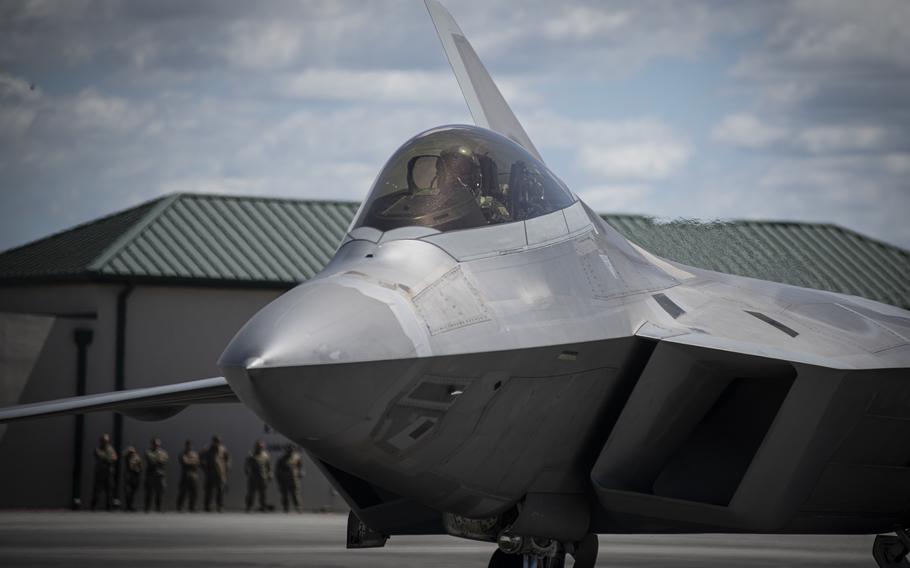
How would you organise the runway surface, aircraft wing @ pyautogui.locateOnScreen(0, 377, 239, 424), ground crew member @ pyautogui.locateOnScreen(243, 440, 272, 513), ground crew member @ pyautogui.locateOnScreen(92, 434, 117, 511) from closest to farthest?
1. aircraft wing @ pyautogui.locateOnScreen(0, 377, 239, 424)
2. the runway surface
3. ground crew member @ pyautogui.locateOnScreen(92, 434, 117, 511)
4. ground crew member @ pyautogui.locateOnScreen(243, 440, 272, 513)

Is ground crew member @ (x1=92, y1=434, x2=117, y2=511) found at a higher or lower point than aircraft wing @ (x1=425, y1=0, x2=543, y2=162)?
lower

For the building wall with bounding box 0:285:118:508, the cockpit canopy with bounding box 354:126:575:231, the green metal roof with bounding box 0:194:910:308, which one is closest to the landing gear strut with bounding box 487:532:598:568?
the cockpit canopy with bounding box 354:126:575:231

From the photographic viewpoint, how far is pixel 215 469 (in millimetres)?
25359

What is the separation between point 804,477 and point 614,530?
121 cm

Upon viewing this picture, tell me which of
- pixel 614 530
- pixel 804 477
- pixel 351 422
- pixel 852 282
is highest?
pixel 351 422

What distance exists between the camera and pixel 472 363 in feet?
19.7

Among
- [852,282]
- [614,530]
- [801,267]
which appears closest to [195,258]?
[852,282]

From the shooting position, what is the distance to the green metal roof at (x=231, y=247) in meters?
26.8

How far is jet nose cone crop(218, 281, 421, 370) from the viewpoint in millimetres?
5422

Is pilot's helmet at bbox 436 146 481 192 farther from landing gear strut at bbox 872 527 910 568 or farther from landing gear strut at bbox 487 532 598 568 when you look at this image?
landing gear strut at bbox 872 527 910 568

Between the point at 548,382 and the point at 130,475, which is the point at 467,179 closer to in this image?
the point at 548,382

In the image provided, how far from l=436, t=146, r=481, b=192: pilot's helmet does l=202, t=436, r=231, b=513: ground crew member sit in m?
19.3

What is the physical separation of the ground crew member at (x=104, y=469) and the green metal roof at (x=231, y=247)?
3.22 metres

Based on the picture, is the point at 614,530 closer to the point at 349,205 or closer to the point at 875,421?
the point at 875,421
